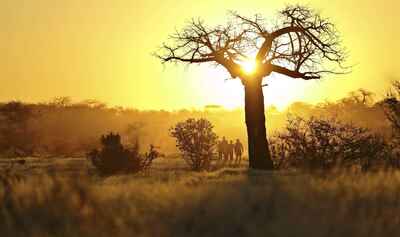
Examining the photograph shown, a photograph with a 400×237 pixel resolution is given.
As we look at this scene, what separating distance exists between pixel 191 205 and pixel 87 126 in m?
107

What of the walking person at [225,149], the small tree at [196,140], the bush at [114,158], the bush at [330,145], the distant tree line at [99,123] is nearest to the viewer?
the bush at [330,145]

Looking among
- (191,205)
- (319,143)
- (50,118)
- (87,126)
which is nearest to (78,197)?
(191,205)

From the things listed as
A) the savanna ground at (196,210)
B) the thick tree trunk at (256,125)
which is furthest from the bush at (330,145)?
the savanna ground at (196,210)

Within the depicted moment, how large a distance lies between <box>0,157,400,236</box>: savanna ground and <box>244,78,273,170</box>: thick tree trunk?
16478mm

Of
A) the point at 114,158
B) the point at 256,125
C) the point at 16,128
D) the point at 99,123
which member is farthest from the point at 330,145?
the point at 99,123

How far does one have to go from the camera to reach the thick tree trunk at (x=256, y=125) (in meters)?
30.2

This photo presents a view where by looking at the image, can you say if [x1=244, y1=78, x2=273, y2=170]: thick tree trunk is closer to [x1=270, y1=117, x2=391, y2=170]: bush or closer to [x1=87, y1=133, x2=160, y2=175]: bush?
[x1=270, y1=117, x2=391, y2=170]: bush

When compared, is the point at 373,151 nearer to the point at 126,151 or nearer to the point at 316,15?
the point at 316,15

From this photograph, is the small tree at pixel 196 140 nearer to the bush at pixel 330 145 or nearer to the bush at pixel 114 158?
the bush at pixel 114 158

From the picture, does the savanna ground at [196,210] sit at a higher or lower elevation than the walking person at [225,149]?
lower

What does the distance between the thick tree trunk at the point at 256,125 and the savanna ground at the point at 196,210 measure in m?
16.5

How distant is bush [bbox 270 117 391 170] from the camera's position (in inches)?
1040

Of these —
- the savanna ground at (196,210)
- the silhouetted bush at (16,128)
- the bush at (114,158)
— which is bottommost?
the savanna ground at (196,210)

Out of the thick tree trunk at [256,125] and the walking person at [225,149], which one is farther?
the walking person at [225,149]
